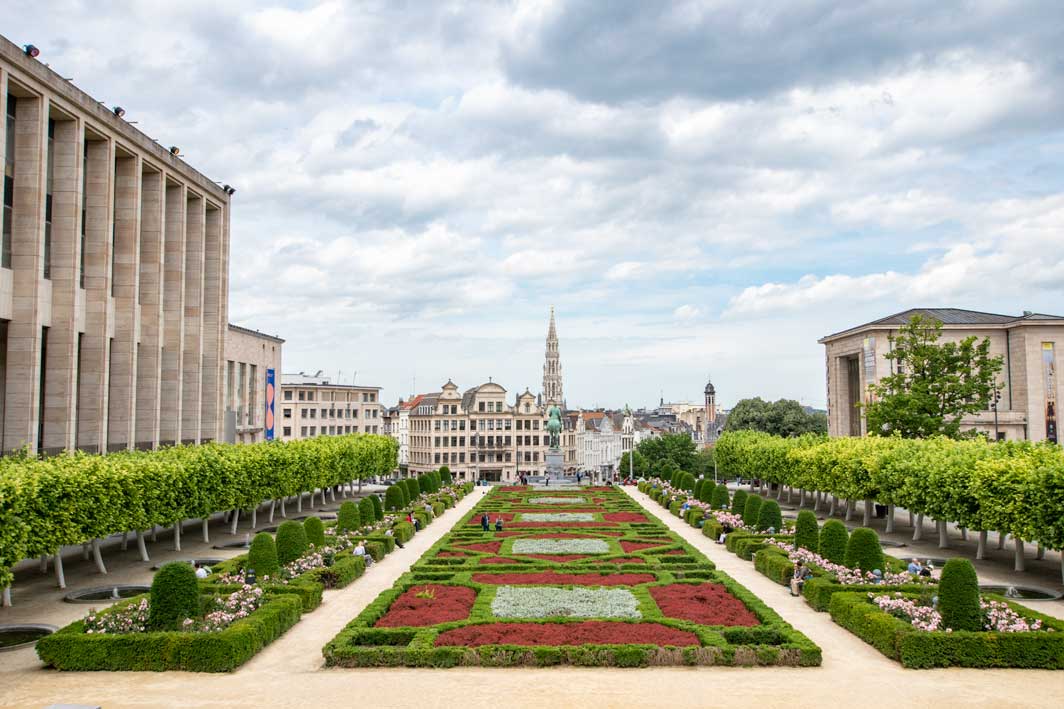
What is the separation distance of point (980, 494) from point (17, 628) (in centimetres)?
3560

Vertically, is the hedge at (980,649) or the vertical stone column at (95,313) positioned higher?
→ the vertical stone column at (95,313)

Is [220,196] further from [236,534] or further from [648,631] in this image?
[648,631]

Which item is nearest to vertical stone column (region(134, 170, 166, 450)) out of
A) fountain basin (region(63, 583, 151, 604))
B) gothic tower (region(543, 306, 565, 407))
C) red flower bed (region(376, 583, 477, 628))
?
fountain basin (region(63, 583, 151, 604))

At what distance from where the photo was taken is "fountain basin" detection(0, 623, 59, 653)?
951 inches

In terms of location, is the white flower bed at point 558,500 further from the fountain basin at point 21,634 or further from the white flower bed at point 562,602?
the fountain basin at point 21,634

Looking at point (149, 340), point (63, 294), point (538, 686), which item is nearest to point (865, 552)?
point (538, 686)

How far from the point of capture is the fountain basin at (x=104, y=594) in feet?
99.9

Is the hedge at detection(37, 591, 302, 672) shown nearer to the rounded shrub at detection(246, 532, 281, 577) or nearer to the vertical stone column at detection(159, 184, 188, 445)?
the rounded shrub at detection(246, 532, 281, 577)

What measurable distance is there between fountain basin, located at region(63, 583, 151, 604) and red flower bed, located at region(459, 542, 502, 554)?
14.5m

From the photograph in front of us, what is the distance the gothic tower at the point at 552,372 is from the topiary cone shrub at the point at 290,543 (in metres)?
149

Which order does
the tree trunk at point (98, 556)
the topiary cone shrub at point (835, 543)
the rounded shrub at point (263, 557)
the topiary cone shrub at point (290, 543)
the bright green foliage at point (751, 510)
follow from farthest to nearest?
the bright green foliage at point (751, 510)
the tree trunk at point (98, 556)
the topiary cone shrub at point (290, 543)
the topiary cone shrub at point (835, 543)
the rounded shrub at point (263, 557)

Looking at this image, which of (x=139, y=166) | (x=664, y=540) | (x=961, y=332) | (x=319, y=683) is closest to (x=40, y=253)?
(x=139, y=166)

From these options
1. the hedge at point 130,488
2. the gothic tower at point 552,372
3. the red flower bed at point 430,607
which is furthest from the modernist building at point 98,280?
the gothic tower at point 552,372

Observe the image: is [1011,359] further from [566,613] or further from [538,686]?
[538,686]
